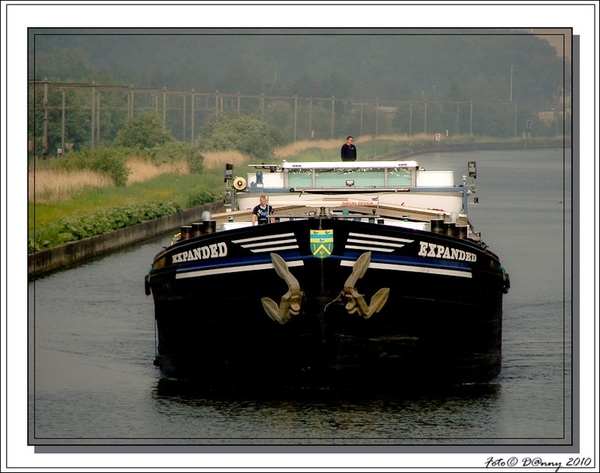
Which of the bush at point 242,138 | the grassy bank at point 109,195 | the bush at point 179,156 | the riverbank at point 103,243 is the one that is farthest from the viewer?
the bush at point 242,138

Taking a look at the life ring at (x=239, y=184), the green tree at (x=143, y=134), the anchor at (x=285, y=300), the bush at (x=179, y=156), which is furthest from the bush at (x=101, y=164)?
the anchor at (x=285, y=300)

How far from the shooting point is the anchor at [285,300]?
24266 millimetres

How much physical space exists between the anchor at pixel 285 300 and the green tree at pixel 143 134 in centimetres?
5782

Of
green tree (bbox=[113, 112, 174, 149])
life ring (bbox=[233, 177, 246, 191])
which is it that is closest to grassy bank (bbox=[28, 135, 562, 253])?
green tree (bbox=[113, 112, 174, 149])

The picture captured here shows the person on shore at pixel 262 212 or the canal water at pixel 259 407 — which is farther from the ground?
the person on shore at pixel 262 212

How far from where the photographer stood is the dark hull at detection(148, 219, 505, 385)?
24.5m

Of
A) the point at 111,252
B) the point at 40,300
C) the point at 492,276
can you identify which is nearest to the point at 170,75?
the point at 111,252

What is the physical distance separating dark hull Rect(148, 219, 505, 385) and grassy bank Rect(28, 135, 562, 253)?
1093cm

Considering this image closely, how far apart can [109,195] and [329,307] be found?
113 feet

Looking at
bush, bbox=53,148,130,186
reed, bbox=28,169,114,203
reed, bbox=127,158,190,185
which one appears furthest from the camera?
reed, bbox=127,158,190,185

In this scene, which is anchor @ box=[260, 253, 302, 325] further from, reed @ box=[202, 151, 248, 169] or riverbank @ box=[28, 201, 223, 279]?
reed @ box=[202, 151, 248, 169]

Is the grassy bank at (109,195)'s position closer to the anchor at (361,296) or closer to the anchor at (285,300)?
the anchor at (285,300)

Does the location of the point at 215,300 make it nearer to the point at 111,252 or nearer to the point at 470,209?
the point at 111,252

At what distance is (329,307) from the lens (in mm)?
24672
